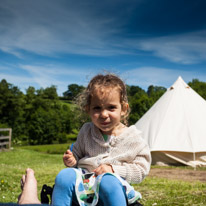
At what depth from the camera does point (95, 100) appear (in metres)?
2.05

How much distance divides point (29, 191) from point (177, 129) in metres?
9.02

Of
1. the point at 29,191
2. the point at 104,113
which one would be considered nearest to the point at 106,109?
the point at 104,113

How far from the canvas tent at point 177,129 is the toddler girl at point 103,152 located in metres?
7.75

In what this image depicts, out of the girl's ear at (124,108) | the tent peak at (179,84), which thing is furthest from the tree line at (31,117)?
the girl's ear at (124,108)

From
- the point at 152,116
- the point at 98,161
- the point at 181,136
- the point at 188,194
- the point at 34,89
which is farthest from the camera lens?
the point at 34,89

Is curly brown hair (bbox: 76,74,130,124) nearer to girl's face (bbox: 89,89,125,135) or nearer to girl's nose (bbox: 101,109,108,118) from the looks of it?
girl's face (bbox: 89,89,125,135)

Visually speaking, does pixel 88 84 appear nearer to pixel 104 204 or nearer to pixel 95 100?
pixel 95 100

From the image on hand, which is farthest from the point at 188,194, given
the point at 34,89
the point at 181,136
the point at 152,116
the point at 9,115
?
the point at 34,89

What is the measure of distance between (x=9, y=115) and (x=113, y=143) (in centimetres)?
3534

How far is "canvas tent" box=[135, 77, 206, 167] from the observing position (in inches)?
373

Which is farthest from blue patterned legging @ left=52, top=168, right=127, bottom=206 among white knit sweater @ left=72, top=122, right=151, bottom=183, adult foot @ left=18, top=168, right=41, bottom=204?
white knit sweater @ left=72, top=122, right=151, bottom=183

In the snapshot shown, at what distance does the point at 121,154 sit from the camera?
2.03 m

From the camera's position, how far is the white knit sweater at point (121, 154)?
195cm

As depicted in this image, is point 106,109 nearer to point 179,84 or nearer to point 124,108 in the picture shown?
point 124,108
